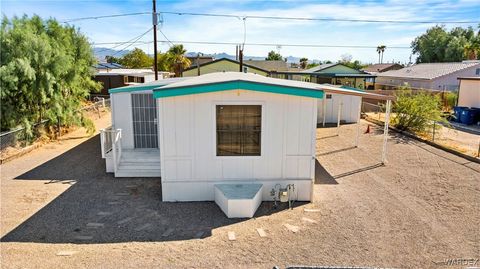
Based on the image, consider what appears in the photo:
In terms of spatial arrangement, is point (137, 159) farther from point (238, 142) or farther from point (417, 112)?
point (417, 112)

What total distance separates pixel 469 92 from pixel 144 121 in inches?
755

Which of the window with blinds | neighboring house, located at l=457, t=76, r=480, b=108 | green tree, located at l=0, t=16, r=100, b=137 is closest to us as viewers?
the window with blinds

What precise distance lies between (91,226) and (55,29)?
9.74m

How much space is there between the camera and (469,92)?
64.7 feet

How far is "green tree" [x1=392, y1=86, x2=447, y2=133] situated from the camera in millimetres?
14594

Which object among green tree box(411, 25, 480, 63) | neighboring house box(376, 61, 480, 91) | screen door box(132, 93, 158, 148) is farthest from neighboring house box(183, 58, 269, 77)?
green tree box(411, 25, 480, 63)

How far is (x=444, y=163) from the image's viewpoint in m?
10.6

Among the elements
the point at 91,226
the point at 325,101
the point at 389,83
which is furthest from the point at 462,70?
the point at 91,226

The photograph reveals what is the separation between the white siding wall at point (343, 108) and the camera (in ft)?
57.9

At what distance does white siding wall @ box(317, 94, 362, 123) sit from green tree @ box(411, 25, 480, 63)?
109 ft

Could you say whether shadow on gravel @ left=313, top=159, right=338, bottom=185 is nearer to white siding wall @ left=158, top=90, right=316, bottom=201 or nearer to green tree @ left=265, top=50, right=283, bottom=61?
white siding wall @ left=158, top=90, right=316, bottom=201

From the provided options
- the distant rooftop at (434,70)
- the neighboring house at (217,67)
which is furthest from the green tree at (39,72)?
the distant rooftop at (434,70)

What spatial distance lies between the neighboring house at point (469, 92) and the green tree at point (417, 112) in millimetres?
6150

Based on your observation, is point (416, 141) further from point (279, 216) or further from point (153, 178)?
point (153, 178)
